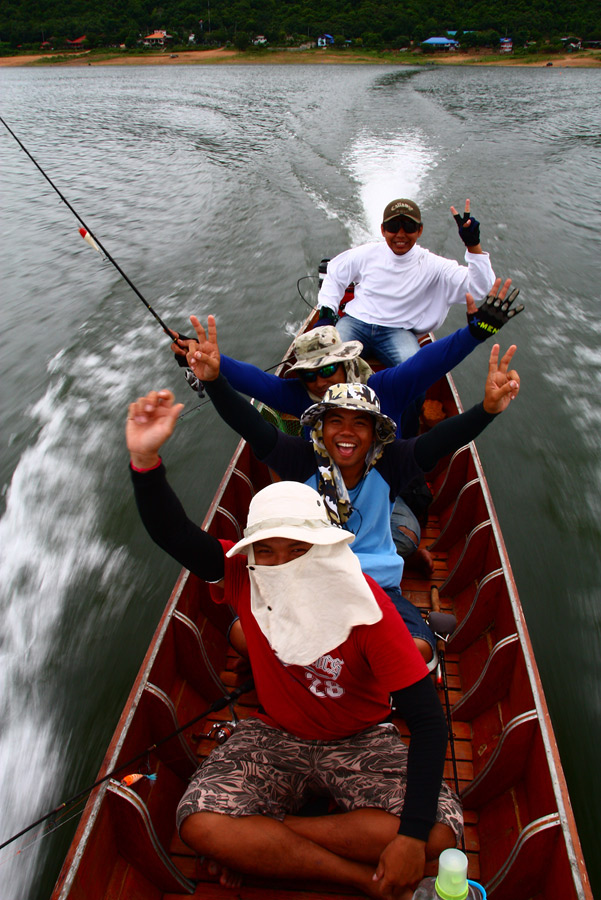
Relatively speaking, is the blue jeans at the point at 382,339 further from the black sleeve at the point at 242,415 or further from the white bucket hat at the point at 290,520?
the white bucket hat at the point at 290,520

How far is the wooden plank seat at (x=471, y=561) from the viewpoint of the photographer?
10.9 feet

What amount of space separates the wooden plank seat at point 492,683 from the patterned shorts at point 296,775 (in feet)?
2.54

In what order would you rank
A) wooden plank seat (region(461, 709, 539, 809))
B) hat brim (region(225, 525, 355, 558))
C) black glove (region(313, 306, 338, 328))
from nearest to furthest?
hat brim (region(225, 525, 355, 558)) → wooden plank seat (region(461, 709, 539, 809)) → black glove (region(313, 306, 338, 328))

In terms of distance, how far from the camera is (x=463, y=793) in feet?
8.04

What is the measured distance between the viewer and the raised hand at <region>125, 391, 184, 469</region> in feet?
5.77

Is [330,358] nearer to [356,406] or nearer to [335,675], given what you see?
[356,406]

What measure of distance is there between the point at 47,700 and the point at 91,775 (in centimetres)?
69

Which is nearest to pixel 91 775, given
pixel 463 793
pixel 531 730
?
pixel 463 793

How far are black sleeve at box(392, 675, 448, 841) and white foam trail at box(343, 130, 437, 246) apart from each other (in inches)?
440

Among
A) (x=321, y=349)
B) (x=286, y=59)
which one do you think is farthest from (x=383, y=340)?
(x=286, y=59)

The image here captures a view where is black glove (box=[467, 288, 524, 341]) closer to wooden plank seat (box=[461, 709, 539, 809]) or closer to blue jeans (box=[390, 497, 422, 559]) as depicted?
blue jeans (box=[390, 497, 422, 559])

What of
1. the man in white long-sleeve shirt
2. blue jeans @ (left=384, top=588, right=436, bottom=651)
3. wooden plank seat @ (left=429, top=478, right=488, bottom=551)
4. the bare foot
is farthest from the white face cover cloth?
the man in white long-sleeve shirt

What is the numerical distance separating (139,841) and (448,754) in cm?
142

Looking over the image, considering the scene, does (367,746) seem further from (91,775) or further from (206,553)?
(91,775)
